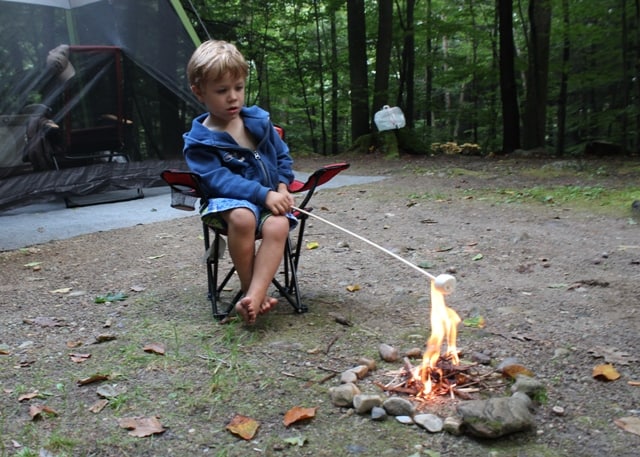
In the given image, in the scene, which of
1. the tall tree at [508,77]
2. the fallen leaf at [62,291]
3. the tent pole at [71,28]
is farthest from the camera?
the tall tree at [508,77]

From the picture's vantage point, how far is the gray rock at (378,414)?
1638 mm

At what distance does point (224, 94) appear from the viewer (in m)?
2.41

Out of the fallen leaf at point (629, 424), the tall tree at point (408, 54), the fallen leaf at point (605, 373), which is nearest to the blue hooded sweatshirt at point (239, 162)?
the fallen leaf at point (605, 373)

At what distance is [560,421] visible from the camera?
1597 mm

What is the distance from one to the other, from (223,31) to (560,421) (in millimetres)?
10163

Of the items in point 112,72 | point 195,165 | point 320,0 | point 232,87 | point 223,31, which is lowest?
point 195,165

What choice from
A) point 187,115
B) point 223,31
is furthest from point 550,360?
point 223,31

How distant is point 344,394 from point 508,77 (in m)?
9.00

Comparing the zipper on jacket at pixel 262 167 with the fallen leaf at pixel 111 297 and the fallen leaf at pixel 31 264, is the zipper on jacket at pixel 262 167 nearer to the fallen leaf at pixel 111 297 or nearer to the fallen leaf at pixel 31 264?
the fallen leaf at pixel 111 297

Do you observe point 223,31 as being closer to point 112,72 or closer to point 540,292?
point 112,72

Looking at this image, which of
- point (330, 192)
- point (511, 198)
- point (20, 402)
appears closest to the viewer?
point (20, 402)

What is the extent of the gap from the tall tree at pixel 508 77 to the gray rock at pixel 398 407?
8744 mm

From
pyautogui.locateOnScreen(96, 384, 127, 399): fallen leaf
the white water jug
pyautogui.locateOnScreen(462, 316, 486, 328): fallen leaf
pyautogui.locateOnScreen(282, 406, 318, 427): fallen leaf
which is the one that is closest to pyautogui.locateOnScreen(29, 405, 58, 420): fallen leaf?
pyautogui.locateOnScreen(96, 384, 127, 399): fallen leaf

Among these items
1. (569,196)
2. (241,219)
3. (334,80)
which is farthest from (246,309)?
(334,80)
